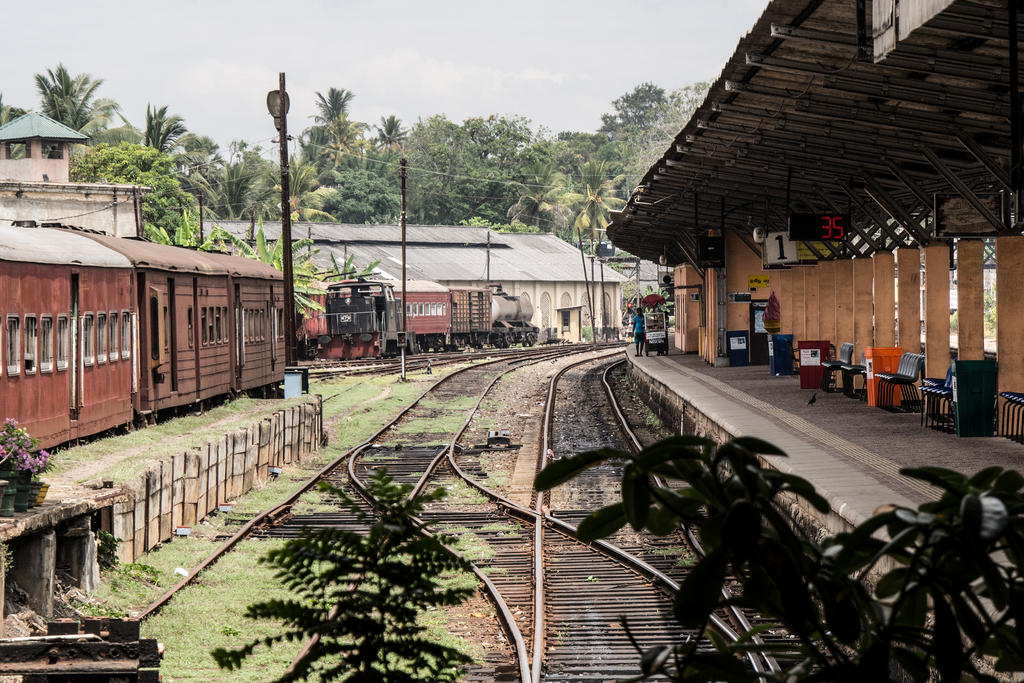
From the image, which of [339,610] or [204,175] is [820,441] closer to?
[339,610]

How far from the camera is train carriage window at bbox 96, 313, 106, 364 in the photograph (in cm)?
1623

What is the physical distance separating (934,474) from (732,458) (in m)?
0.33

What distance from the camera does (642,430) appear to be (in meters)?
23.8

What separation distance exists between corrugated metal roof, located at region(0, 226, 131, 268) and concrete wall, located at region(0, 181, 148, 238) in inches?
1134

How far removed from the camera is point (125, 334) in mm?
17766

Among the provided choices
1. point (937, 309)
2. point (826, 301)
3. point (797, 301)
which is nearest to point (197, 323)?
point (937, 309)

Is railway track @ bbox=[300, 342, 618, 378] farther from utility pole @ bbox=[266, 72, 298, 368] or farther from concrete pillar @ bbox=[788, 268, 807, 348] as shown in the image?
concrete pillar @ bbox=[788, 268, 807, 348]

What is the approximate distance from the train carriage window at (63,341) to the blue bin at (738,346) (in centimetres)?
1965

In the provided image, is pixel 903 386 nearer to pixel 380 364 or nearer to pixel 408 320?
pixel 380 364

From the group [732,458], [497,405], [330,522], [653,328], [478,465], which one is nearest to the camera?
[732,458]

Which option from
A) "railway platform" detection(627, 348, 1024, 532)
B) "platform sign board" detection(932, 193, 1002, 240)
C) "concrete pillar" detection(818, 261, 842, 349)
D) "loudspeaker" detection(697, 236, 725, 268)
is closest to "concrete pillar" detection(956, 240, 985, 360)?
"platform sign board" detection(932, 193, 1002, 240)

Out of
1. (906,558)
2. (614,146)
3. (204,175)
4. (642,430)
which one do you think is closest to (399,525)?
(906,558)

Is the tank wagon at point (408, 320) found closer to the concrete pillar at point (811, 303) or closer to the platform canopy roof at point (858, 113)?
the concrete pillar at point (811, 303)

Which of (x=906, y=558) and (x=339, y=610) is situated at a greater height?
(x=906, y=558)
